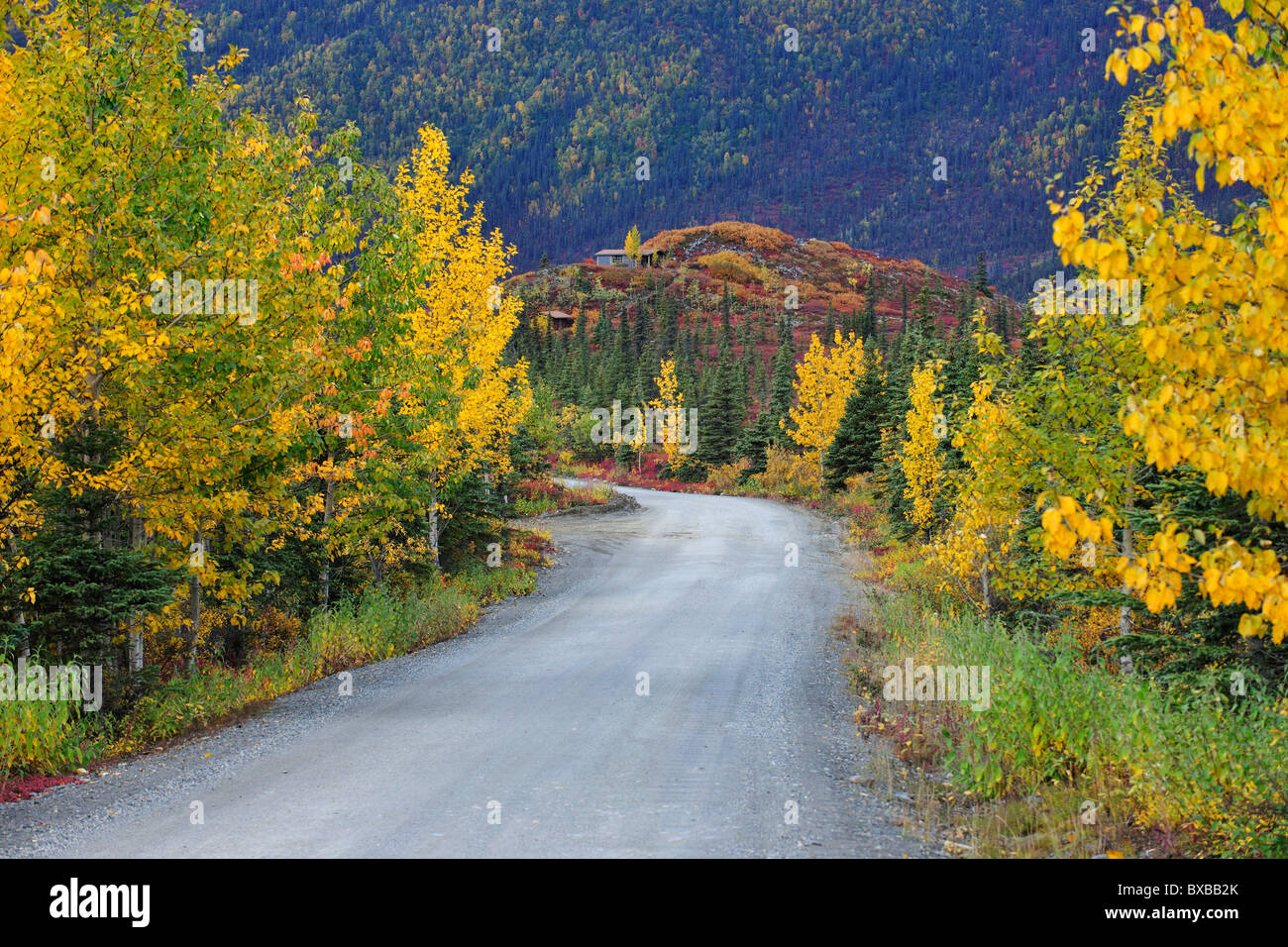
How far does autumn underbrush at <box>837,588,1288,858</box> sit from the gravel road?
596mm

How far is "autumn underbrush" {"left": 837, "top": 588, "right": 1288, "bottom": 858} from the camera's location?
5.38 meters

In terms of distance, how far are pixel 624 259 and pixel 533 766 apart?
16058 cm

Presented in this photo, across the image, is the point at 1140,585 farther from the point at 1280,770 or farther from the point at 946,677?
the point at 946,677

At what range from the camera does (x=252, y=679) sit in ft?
36.6

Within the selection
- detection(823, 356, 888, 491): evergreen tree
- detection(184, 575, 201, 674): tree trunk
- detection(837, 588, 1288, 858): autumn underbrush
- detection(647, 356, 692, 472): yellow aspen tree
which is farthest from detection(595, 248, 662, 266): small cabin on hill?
detection(837, 588, 1288, 858): autumn underbrush

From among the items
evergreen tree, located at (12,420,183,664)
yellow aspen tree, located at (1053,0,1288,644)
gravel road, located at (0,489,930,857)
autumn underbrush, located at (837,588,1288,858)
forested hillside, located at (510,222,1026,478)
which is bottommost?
gravel road, located at (0,489,930,857)

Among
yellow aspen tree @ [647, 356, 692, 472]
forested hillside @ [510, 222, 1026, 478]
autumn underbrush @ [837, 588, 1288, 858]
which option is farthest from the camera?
yellow aspen tree @ [647, 356, 692, 472]

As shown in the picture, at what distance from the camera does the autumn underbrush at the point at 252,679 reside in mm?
7781

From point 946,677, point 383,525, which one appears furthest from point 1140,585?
point 383,525

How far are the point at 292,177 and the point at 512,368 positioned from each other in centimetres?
898

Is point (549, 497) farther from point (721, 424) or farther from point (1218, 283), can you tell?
point (1218, 283)

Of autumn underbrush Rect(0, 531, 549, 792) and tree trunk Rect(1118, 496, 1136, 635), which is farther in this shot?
tree trunk Rect(1118, 496, 1136, 635)

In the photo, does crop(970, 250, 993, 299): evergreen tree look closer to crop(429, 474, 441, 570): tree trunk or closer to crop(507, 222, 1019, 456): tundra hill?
crop(507, 222, 1019, 456): tundra hill

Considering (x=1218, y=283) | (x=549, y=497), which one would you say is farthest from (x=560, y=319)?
(x=1218, y=283)
